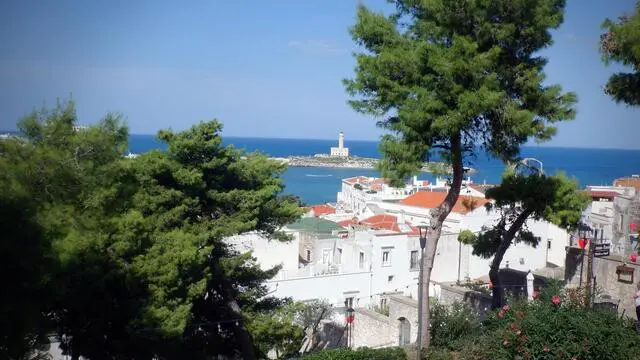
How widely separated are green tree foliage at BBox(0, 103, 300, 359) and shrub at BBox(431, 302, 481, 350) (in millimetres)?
5065

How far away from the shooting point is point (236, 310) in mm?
14352

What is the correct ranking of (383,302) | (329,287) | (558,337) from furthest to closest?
1. (329,287)
2. (383,302)
3. (558,337)

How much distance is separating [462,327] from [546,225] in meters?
20.7

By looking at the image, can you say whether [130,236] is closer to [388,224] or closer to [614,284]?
[614,284]

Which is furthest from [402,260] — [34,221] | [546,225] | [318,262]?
[34,221]

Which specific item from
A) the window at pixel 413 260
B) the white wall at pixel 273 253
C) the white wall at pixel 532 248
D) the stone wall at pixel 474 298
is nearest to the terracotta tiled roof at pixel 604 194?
the white wall at pixel 532 248

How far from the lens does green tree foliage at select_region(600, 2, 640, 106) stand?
8.31 meters

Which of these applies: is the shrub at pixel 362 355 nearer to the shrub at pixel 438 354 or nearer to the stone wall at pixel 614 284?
the shrub at pixel 438 354

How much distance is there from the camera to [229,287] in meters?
14.6

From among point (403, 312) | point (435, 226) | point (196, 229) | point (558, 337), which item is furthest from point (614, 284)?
point (196, 229)

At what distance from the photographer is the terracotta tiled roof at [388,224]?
27011mm

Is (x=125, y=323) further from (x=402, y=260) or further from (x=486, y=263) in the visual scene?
(x=486, y=263)

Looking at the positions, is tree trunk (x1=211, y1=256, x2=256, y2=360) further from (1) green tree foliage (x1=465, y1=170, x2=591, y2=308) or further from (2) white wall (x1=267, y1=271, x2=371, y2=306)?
(2) white wall (x1=267, y1=271, x2=371, y2=306)

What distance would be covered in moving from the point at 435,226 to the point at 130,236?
6.13 metres
